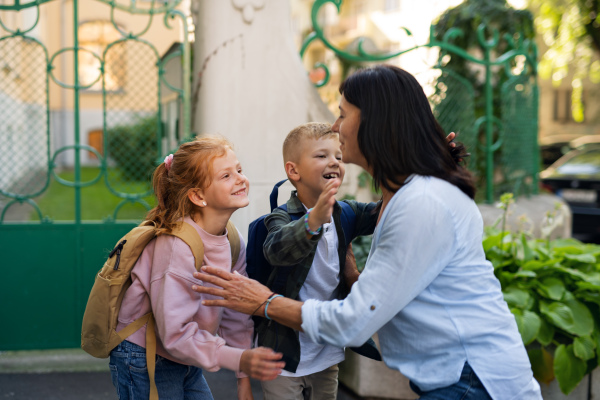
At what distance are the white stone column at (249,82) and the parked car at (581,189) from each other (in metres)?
6.53

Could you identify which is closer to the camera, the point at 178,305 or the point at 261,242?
the point at 178,305

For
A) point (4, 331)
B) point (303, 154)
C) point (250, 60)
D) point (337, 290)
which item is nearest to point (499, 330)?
point (337, 290)

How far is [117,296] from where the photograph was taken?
2375 mm

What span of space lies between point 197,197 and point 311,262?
0.51m

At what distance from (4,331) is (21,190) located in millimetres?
1074

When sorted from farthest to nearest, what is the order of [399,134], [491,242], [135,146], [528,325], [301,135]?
[135,146]
[491,242]
[528,325]
[301,135]
[399,134]

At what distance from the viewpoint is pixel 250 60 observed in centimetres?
466

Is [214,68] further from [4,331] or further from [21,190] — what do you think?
[4,331]

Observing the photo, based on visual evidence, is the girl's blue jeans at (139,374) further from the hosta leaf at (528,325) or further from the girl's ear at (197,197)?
the hosta leaf at (528,325)

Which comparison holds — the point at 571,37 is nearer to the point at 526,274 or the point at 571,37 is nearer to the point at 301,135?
the point at 526,274

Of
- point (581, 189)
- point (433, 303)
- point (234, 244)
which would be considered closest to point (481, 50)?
point (581, 189)

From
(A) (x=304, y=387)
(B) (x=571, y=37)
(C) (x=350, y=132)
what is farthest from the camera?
(B) (x=571, y=37)

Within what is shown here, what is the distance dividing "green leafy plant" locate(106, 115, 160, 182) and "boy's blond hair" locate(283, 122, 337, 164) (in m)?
2.89

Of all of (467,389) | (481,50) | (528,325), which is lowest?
(528,325)
